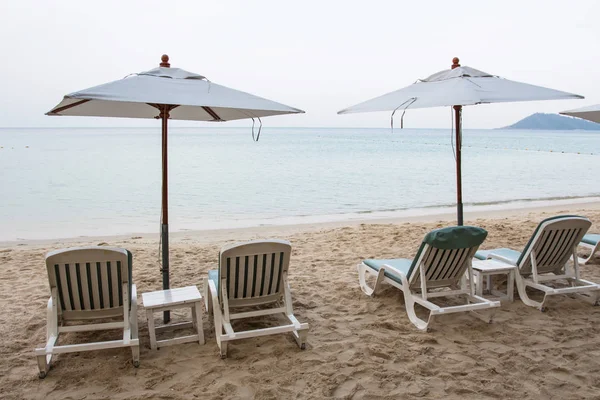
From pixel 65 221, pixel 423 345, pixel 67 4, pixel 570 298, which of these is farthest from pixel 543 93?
pixel 67 4

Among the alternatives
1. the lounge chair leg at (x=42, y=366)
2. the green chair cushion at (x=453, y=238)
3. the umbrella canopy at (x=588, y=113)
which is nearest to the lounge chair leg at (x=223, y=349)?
A: the lounge chair leg at (x=42, y=366)

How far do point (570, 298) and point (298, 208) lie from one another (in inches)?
396

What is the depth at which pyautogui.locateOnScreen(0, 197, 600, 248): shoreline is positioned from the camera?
9234mm

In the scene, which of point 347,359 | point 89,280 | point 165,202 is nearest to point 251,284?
point 347,359

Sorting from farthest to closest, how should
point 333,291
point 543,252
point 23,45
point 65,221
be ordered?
point 23,45 → point 65,221 → point 333,291 → point 543,252

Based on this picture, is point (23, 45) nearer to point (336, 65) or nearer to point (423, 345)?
point (336, 65)

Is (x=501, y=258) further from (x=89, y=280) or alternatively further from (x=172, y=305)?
(x=89, y=280)

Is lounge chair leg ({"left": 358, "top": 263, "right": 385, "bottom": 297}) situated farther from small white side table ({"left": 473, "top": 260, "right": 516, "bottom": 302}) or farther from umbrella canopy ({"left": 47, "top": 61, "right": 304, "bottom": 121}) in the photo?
umbrella canopy ({"left": 47, "top": 61, "right": 304, "bottom": 121})

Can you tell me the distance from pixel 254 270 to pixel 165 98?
137 cm

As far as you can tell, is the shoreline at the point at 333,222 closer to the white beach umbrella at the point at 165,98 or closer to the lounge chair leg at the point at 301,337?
the white beach umbrella at the point at 165,98

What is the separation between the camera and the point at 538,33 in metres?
14.3

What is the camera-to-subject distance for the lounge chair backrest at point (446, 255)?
12.5 ft

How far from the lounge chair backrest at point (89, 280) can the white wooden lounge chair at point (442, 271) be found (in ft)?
7.43

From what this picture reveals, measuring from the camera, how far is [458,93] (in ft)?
13.7
